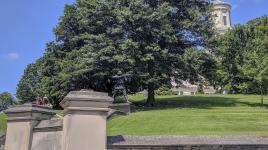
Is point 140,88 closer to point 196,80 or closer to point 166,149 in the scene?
point 196,80

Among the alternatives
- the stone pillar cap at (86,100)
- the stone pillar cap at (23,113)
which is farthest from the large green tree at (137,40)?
the stone pillar cap at (86,100)

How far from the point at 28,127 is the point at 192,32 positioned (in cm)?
2613

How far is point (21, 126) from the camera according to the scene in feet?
35.1

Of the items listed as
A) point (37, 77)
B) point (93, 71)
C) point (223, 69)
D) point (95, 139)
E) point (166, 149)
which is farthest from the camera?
point (37, 77)

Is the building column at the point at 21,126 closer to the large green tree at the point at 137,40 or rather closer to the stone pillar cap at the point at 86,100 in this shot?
the stone pillar cap at the point at 86,100

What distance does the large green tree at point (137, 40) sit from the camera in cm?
3131

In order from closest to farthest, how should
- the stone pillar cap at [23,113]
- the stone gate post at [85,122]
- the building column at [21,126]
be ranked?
the stone gate post at [85,122] → the building column at [21,126] → the stone pillar cap at [23,113]

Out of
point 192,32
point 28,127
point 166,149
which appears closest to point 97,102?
point 28,127

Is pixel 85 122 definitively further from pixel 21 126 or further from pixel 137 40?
pixel 137 40

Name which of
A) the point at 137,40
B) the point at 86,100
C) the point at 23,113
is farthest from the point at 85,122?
the point at 137,40

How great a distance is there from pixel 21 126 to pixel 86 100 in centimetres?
291

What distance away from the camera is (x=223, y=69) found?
197 feet

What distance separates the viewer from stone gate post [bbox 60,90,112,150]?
862 cm

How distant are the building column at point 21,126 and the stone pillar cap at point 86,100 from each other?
2264 mm
